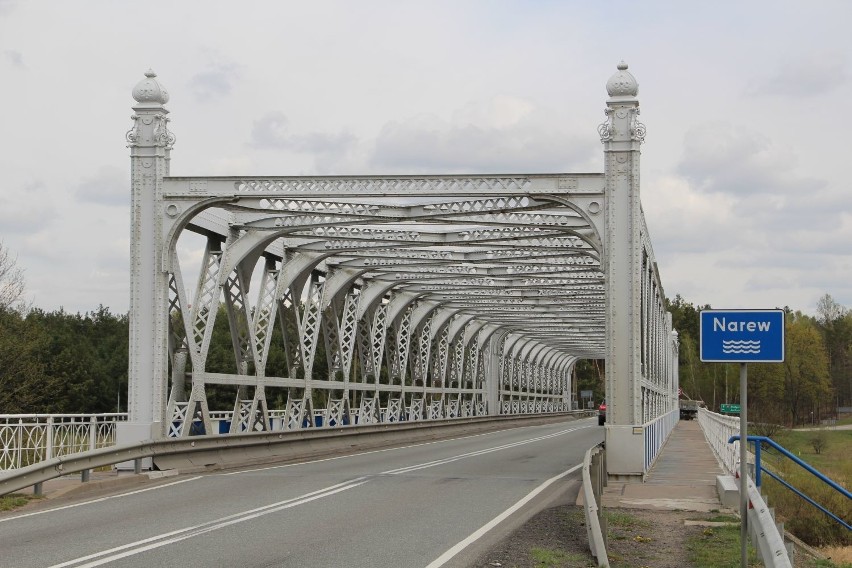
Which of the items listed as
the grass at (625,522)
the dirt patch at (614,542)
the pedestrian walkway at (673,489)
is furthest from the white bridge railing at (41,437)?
the pedestrian walkway at (673,489)

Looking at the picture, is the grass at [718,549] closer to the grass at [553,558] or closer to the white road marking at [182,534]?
the grass at [553,558]

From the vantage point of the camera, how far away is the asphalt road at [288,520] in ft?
36.4

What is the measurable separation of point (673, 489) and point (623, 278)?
4319mm

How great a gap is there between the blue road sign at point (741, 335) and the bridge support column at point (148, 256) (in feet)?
48.9

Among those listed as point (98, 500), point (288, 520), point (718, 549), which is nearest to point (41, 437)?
point (98, 500)

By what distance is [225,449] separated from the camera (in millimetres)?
24234

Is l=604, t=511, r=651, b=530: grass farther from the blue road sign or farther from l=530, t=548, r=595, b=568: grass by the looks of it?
the blue road sign

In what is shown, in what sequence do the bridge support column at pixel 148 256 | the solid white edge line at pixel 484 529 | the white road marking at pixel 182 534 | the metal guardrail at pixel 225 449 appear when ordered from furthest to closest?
the bridge support column at pixel 148 256, the metal guardrail at pixel 225 449, the solid white edge line at pixel 484 529, the white road marking at pixel 182 534

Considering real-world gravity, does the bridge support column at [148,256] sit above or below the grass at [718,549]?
above

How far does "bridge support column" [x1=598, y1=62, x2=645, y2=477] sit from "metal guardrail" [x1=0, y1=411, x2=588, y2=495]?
304 inches

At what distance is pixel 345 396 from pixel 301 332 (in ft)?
15.1

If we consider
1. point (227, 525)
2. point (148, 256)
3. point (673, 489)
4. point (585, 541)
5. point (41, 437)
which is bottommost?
point (673, 489)

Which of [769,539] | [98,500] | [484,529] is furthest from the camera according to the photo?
[98,500]

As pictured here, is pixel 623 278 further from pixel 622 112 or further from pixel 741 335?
pixel 741 335
